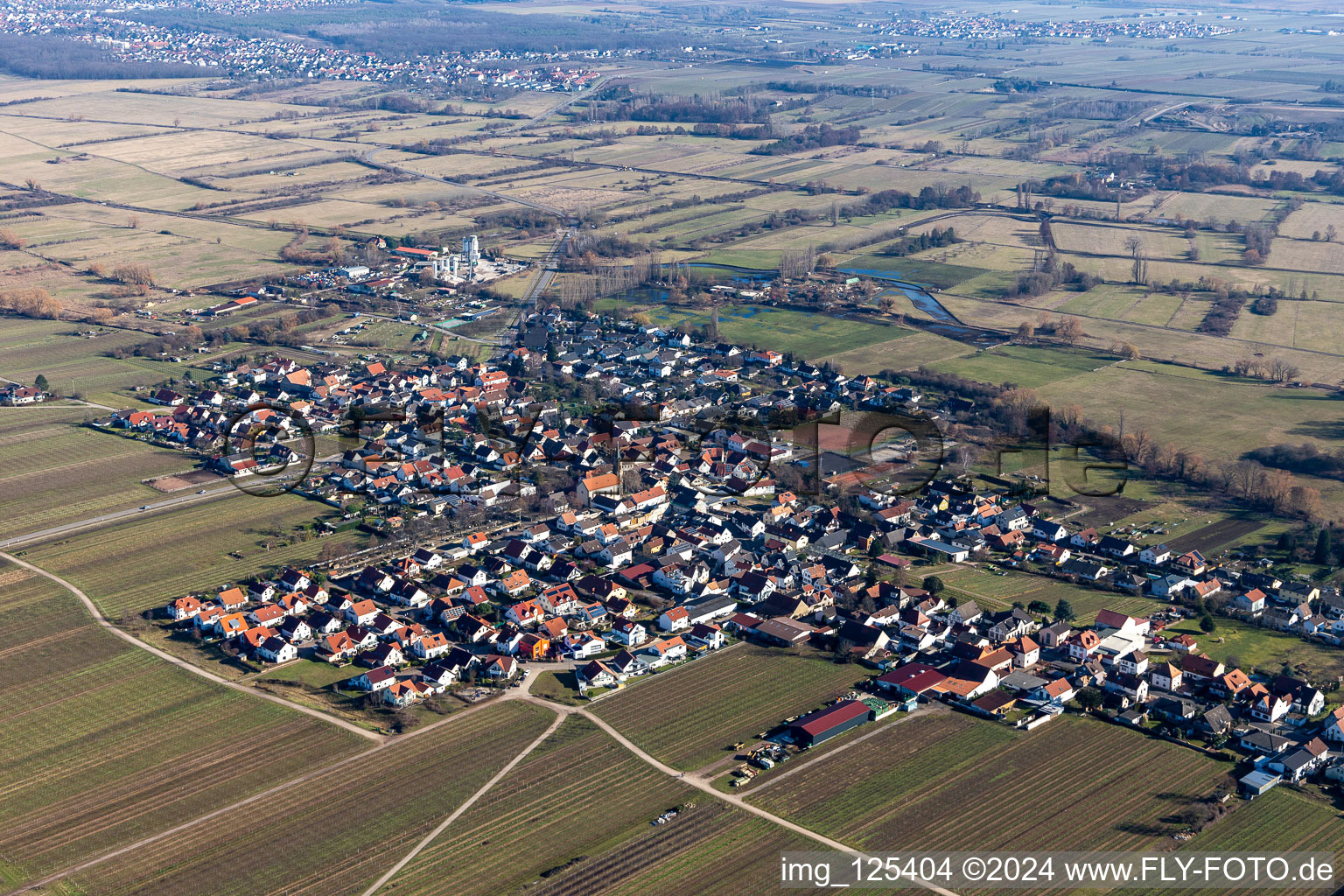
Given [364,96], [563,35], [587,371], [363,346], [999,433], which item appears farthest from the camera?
[563,35]

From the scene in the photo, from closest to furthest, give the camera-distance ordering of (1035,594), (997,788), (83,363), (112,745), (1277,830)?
(1277,830) → (997,788) → (112,745) → (1035,594) → (83,363)

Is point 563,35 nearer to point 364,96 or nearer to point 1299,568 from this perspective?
point 364,96

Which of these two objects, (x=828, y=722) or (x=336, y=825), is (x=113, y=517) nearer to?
(x=336, y=825)

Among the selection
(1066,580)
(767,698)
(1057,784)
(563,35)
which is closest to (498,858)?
(767,698)

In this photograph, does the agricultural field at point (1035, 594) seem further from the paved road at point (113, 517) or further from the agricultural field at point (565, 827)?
the paved road at point (113, 517)

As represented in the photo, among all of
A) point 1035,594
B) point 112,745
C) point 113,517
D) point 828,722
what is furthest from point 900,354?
point 112,745

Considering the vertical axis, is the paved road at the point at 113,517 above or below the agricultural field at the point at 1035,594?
above

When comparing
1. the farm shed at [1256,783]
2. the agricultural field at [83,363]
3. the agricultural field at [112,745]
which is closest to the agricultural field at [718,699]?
the agricultural field at [112,745]
